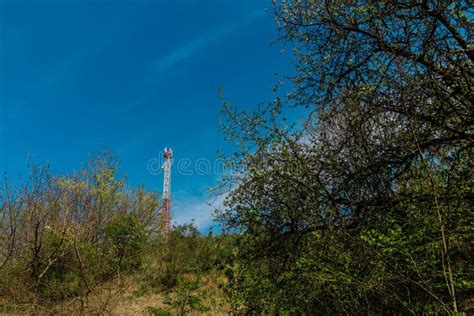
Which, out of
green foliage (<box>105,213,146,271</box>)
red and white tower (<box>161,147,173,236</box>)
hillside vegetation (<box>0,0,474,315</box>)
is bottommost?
hillside vegetation (<box>0,0,474,315</box>)

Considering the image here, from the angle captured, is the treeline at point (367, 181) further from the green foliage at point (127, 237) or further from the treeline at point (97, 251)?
the green foliage at point (127, 237)

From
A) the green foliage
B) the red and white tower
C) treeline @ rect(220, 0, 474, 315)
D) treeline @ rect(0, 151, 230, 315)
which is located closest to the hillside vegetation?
treeline @ rect(220, 0, 474, 315)

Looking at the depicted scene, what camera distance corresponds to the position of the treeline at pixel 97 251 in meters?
9.30

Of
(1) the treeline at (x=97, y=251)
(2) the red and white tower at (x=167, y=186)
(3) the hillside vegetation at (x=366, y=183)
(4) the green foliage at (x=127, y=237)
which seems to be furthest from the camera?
(2) the red and white tower at (x=167, y=186)

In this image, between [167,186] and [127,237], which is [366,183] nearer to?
[127,237]

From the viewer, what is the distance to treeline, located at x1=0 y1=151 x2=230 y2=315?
30.5 ft

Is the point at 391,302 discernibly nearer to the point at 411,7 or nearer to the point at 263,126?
the point at 263,126

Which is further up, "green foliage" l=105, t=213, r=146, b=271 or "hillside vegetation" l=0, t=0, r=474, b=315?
"green foliage" l=105, t=213, r=146, b=271

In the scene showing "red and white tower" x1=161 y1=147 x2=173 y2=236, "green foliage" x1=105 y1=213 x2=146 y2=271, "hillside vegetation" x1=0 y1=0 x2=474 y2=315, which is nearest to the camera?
"hillside vegetation" x1=0 y1=0 x2=474 y2=315

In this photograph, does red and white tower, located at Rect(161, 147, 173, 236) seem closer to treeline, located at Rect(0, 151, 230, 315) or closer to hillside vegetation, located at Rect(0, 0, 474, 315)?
treeline, located at Rect(0, 151, 230, 315)

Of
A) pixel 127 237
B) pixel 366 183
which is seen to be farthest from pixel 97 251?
pixel 366 183

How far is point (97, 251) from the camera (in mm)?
Answer: 15016

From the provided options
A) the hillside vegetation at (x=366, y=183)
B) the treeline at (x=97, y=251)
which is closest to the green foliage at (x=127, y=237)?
the treeline at (x=97, y=251)

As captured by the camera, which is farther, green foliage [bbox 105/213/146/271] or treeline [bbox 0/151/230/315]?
green foliage [bbox 105/213/146/271]
